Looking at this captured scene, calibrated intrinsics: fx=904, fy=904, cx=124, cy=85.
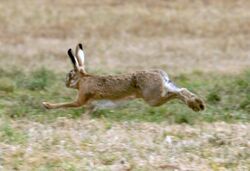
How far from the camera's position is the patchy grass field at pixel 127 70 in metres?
8.28

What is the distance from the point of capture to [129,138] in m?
9.09

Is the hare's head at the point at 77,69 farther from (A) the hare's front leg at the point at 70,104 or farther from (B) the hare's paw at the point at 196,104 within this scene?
(B) the hare's paw at the point at 196,104

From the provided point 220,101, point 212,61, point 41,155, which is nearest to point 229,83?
point 220,101

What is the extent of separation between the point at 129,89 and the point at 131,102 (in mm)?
931

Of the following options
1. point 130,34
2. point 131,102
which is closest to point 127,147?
point 131,102

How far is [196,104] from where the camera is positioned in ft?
35.3

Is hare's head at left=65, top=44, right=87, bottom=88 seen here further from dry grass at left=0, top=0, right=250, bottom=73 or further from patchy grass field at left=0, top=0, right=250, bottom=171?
dry grass at left=0, top=0, right=250, bottom=73

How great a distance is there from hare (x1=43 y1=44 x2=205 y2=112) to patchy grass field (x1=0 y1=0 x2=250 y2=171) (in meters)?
0.16

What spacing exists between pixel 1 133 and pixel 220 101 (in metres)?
4.05

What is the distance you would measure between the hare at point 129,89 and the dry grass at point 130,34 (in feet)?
16.7

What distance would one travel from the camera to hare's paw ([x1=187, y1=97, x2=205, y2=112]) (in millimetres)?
10727

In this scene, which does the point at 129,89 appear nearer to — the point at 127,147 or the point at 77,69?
the point at 77,69

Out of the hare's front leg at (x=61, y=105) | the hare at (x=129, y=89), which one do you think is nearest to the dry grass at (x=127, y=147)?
the hare at (x=129, y=89)

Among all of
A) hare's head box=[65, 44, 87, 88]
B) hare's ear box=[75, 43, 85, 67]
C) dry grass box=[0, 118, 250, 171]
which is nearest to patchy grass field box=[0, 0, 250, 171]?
dry grass box=[0, 118, 250, 171]
